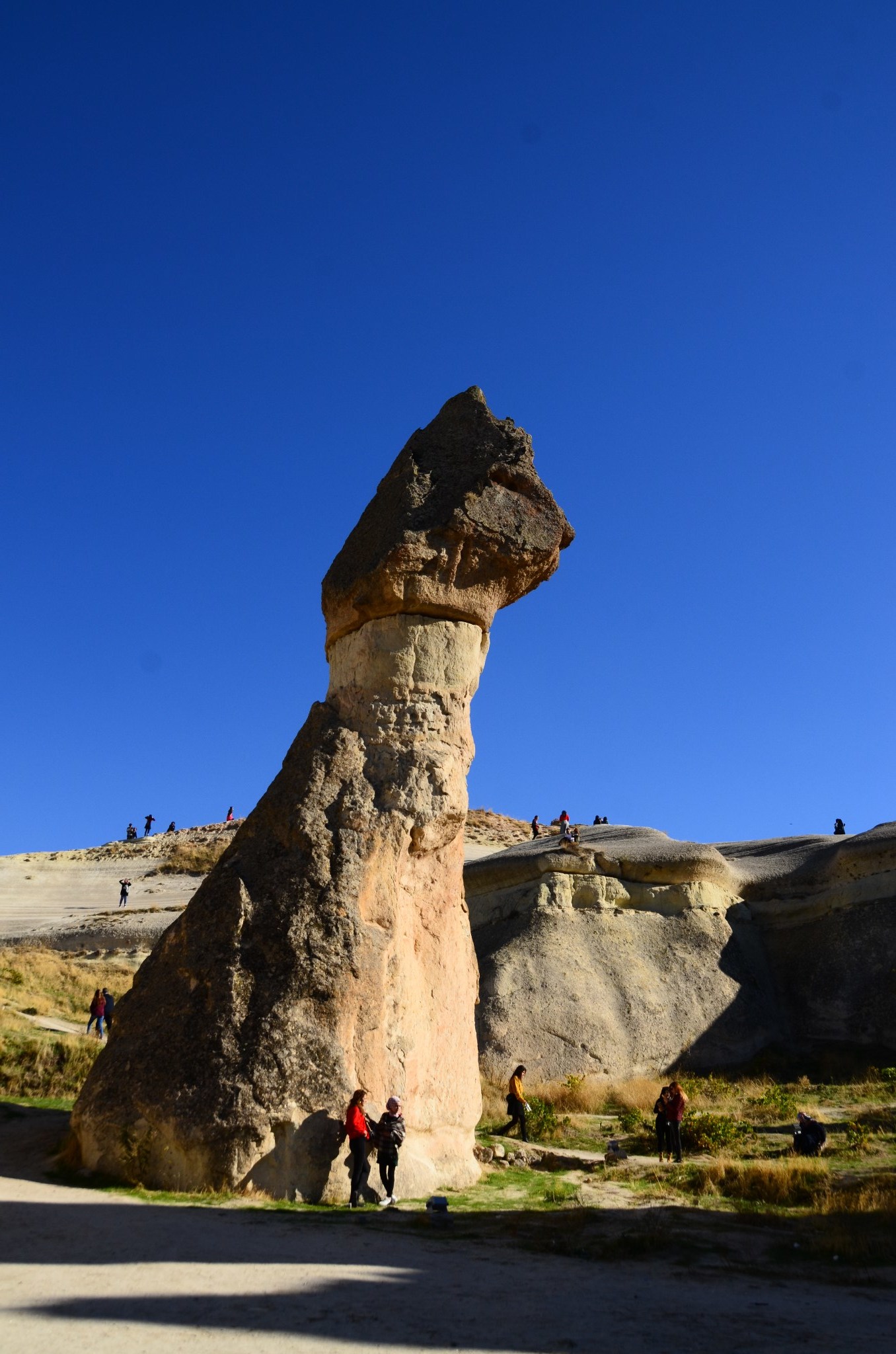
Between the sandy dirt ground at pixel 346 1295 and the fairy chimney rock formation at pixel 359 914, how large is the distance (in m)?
0.77

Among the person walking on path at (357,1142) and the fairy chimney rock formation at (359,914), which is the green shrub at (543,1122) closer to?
the fairy chimney rock formation at (359,914)

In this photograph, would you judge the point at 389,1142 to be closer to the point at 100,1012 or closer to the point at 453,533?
the point at 453,533

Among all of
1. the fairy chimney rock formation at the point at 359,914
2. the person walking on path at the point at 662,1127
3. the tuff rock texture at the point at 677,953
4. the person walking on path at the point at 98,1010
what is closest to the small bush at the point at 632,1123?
the person walking on path at the point at 662,1127

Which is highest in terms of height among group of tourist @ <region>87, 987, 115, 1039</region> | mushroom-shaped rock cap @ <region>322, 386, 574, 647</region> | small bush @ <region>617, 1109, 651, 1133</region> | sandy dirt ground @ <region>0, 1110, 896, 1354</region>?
mushroom-shaped rock cap @ <region>322, 386, 574, 647</region>

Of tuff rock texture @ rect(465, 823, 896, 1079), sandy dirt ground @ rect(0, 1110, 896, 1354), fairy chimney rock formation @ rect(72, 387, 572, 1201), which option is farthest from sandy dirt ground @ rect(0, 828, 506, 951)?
sandy dirt ground @ rect(0, 1110, 896, 1354)

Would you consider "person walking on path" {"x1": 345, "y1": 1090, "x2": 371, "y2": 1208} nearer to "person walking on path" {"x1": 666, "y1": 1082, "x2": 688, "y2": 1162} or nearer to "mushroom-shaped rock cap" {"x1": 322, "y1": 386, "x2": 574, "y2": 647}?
"person walking on path" {"x1": 666, "y1": 1082, "x2": 688, "y2": 1162}

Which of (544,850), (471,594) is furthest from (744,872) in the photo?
(471,594)

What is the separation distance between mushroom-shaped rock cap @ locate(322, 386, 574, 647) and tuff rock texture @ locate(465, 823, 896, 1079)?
779 cm

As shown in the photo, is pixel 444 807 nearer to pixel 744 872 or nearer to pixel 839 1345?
pixel 839 1345

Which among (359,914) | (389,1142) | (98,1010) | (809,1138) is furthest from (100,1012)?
(809,1138)

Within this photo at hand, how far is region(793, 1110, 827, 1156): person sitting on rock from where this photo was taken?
9602 mm

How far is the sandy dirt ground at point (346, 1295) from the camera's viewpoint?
4047mm

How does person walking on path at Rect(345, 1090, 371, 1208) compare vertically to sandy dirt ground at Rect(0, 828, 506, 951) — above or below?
below

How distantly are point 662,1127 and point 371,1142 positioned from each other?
411cm
